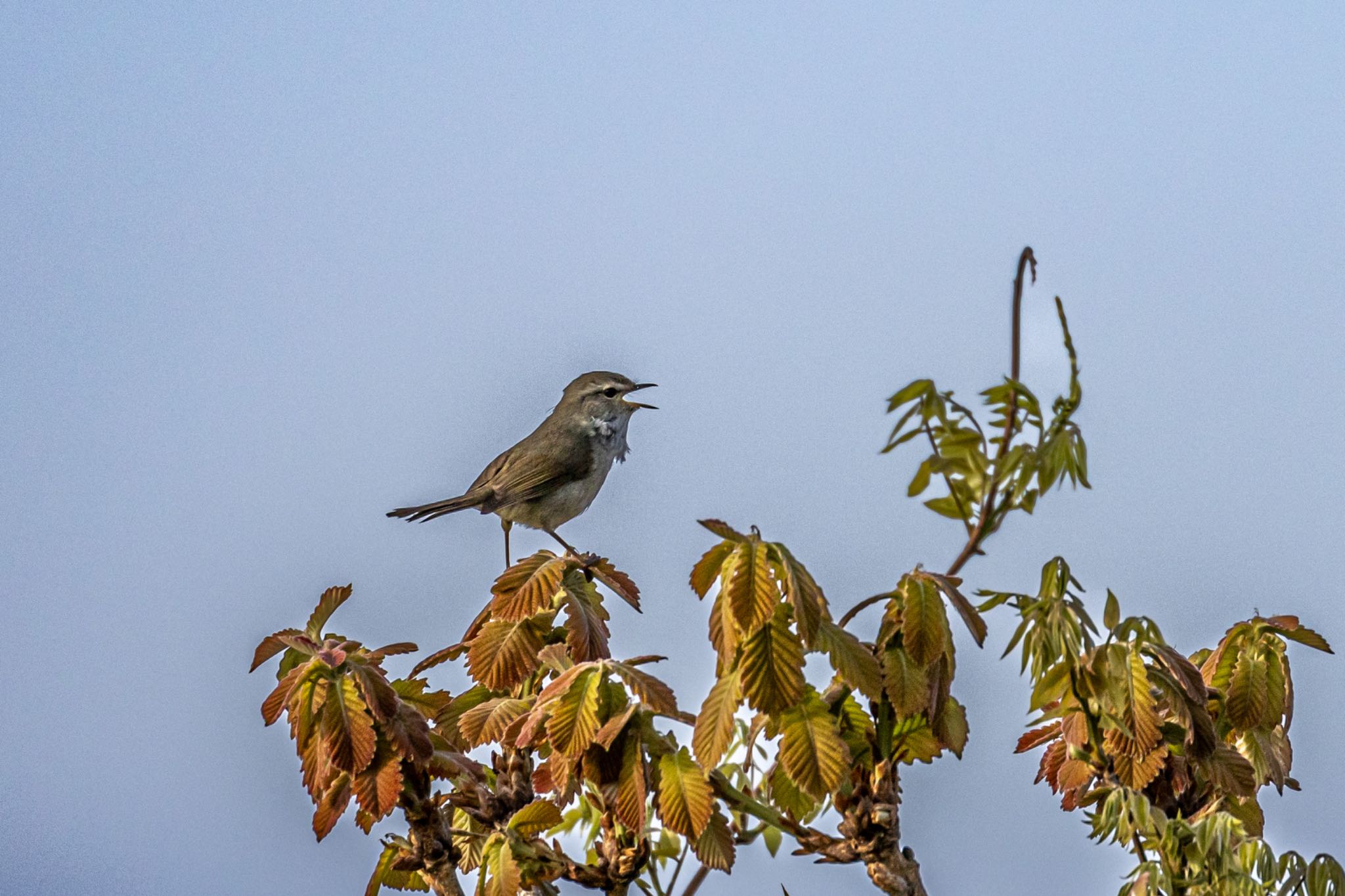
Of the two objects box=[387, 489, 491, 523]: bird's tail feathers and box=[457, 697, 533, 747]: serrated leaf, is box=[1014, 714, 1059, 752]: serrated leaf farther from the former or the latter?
box=[387, 489, 491, 523]: bird's tail feathers

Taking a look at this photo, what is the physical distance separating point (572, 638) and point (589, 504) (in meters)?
3.40

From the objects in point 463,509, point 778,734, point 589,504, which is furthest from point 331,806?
point 589,504

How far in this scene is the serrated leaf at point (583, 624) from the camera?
334 centimetres

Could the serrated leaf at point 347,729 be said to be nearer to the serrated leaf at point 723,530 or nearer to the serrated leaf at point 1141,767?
the serrated leaf at point 723,530

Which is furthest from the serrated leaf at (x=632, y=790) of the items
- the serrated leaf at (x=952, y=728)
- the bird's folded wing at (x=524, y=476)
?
the bird's folded wing at (x=524, y=476)

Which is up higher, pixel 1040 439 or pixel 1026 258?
pixel 1026 258

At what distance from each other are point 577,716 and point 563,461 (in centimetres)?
360

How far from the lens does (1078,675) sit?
3102mm

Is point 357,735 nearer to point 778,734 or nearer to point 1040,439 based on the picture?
point 778,734

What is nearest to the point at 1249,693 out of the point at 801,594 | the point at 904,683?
the point at 904,683

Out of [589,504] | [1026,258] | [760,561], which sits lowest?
[760,561]

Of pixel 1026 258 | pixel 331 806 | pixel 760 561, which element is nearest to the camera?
pixel 1026 258

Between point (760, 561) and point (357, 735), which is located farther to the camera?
point (357, 735)

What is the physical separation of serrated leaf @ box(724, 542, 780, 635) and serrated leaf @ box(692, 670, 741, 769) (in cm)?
15
